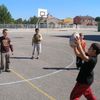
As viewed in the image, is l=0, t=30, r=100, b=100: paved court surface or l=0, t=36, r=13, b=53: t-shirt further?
l=0, t=36, r=13, b=53: t-shirt

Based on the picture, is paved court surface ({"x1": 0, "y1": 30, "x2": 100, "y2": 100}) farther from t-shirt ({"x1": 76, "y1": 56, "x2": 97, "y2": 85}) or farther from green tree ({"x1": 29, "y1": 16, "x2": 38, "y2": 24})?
green tree ({"x1": 29, "y1": 16, "x2": 38, "y2": 24})

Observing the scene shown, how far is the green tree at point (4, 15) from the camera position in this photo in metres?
131

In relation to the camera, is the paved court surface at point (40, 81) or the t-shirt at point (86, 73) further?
the paved court surface at point (40, 81)

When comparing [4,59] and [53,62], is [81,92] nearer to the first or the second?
[4,59]

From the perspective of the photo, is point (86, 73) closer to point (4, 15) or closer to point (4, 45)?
point (4, 45)

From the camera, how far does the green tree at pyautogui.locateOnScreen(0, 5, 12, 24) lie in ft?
430

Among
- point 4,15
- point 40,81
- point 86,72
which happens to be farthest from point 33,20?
point 86,72

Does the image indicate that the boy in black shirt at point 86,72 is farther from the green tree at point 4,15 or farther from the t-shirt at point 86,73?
the green tree at point 4,15

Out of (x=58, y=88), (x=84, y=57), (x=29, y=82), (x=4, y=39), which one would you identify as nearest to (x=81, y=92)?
(x=84, y=57)

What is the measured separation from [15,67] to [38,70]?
65.0 inches

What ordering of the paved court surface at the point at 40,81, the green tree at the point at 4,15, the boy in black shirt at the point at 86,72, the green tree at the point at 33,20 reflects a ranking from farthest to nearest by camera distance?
the green tree at the point at 33,20
the green tree at the point at 4,15
the paved court surface at the point at 40,81
the boy in black shirt at the point at 86,72

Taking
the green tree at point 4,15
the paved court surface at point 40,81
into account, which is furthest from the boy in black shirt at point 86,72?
the green tree at point 4,15

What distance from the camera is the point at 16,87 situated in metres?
12.4

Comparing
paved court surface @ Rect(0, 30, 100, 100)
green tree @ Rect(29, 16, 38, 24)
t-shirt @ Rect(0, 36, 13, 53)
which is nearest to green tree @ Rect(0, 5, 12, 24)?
green tree @ Rect(29, 16, 38, 24)
